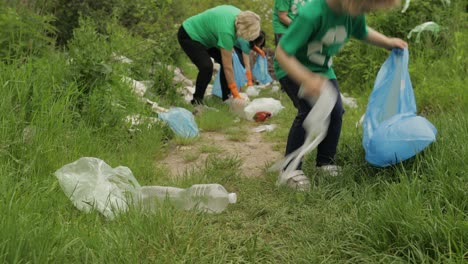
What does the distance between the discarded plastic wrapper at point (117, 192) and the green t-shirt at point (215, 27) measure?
8.01 ft

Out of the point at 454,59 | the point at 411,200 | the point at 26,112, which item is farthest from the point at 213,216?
the point at 454,59

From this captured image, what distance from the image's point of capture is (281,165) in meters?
2.92

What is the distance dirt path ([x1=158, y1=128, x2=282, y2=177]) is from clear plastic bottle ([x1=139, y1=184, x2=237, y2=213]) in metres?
0.46

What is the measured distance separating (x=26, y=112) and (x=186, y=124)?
1493 mm

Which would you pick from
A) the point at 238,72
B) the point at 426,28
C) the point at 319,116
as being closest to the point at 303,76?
the point at 319,116

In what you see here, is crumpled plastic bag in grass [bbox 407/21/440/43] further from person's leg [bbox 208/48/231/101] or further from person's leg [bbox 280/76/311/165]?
person's leg [bbox 280/76/311/165]

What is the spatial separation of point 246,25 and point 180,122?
1.25 meters

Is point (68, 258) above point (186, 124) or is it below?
above

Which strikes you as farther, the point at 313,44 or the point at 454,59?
the point at 454,59

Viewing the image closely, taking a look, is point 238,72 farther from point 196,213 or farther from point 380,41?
point 196,213

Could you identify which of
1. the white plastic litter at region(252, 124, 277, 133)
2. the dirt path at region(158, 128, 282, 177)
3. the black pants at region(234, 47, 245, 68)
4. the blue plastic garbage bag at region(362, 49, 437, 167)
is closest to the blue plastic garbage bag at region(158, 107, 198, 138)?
the dirt path at region(158, 128, 282, 177)

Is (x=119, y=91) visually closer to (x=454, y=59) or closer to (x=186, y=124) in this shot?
(x=186, y=124)

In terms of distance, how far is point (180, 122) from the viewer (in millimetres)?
4098

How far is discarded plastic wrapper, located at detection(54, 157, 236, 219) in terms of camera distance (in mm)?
2221
